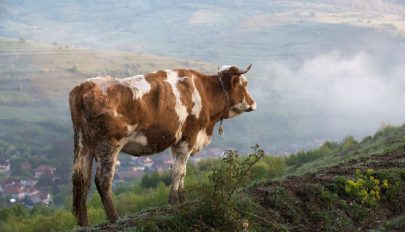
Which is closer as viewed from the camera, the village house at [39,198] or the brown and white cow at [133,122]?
the brown and white cow at [133,122]

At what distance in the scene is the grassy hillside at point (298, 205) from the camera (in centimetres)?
921

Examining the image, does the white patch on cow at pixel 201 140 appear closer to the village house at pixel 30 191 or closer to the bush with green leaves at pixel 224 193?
the bush with green leaves at pixel 224 193

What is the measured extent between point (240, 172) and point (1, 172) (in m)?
139

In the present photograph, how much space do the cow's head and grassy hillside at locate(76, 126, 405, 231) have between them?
198cm

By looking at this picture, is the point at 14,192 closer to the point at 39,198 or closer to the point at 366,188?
the point at 39,198

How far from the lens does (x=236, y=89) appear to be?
13641mm

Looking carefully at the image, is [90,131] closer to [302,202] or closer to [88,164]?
[88,164]

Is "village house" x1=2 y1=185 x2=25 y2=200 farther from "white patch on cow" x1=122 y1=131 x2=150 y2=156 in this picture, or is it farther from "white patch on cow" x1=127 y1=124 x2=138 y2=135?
"white patch on cow" x1=127 y1=124 x2=138 y2=135

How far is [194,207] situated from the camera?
9.53 meters

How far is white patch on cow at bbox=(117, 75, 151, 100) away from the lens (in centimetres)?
1059

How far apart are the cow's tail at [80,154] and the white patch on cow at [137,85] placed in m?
0.91

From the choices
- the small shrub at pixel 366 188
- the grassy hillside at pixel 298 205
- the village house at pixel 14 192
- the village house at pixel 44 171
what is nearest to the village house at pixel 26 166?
the village house at pixel 44 171

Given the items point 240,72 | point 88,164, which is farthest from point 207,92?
point 88,164

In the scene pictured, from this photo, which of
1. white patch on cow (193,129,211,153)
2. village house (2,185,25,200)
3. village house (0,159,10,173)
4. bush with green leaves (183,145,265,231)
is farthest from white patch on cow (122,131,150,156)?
village house (0,159,10,173)
